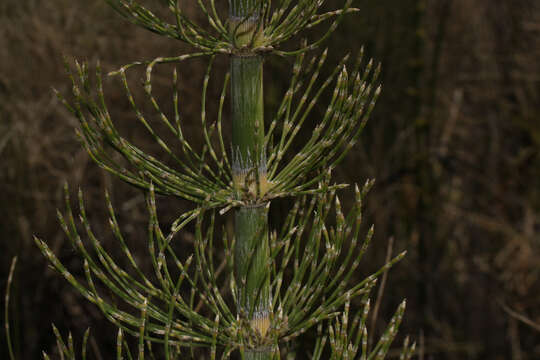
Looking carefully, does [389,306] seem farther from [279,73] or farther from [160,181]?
[160,181]

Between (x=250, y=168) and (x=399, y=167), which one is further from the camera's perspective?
(x=399, y=167)

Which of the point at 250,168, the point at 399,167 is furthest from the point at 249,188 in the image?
the point at 399,167

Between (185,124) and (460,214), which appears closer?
(185,124)

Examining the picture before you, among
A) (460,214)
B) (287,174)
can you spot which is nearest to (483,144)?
(460,214)

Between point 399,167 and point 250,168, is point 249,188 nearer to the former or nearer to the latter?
point 250,168

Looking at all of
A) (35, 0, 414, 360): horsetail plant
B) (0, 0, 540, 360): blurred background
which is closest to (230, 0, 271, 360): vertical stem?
(35, 0, 414, 360): horsetail plant
